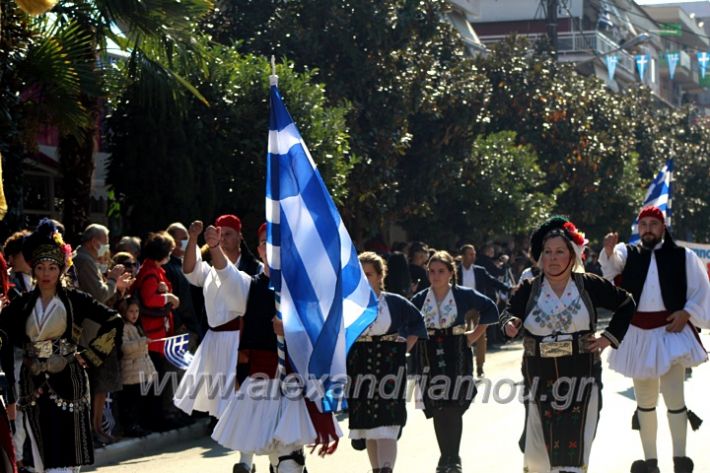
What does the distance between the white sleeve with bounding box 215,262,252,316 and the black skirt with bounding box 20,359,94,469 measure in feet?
3.41

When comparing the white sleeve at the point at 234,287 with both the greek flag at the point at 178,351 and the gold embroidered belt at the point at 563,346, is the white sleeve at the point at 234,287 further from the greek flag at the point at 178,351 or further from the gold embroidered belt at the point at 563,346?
the greek flag at the point at 178,351

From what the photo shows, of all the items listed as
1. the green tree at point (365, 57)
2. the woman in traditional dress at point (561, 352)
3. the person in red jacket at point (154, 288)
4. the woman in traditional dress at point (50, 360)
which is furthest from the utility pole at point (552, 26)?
the woman in traditional dress at point (50, 360)

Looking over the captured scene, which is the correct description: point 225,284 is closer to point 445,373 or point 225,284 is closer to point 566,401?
point 566,401

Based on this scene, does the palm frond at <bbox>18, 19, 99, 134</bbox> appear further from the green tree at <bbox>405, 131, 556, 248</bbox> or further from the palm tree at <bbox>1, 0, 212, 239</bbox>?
the green tree at <bbox>405, 131, 556, 248</bbox>

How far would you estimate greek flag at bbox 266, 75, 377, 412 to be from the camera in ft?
23.1

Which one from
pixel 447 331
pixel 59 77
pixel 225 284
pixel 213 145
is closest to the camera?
pixel 225 284

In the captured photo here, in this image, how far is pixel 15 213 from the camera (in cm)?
1395

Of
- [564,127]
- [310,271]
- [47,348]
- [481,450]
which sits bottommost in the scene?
[481,450]

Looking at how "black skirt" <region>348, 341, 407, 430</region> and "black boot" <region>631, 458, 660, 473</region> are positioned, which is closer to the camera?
"black skirt" <region>348, 341, 407, 430</region>

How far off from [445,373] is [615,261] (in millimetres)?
1544

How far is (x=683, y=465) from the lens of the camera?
933cm

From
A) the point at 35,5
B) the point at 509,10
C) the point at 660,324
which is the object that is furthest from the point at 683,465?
the point at 509,10

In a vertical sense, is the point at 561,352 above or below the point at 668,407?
above

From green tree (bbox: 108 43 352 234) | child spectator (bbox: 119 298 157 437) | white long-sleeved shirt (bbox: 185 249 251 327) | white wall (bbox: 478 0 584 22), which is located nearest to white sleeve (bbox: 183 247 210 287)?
white long-sleeved shirt (bbox: 185 249 251 327)
